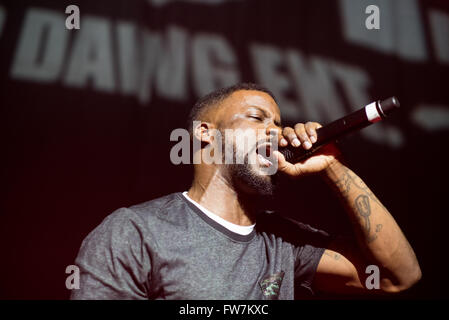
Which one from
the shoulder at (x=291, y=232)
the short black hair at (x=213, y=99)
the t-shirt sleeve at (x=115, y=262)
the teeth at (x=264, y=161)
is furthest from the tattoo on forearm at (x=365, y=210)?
the t-shirt sleeve at (x=115, y=262)

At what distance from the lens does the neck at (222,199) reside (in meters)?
1.21

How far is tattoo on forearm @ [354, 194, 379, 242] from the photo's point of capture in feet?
3.72

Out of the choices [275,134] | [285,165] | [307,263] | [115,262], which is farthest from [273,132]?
[115,262]

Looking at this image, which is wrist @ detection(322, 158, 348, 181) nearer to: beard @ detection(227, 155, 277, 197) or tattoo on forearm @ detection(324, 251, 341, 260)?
beard @ detection(227, 155, 277, 197)

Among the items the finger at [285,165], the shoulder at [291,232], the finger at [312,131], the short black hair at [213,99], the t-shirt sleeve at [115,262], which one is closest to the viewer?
the t-shirt sleeve at [115,262]

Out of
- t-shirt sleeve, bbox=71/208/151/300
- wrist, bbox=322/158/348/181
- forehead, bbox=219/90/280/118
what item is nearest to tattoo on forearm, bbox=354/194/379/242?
wrist, bbox=322/158/348/181

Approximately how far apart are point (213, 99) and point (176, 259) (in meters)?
0.71

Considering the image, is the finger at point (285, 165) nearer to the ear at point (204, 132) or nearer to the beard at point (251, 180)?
the beard at point (251, 180)

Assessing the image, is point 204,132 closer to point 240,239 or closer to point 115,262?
point 240,239

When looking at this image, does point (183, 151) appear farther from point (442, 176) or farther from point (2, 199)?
point (442, 176)

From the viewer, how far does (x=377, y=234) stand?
1.13 meters

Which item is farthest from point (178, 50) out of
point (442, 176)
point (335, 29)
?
point (442, 176)

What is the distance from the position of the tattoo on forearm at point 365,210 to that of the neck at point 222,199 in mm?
367

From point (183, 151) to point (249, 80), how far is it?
1.61ft
